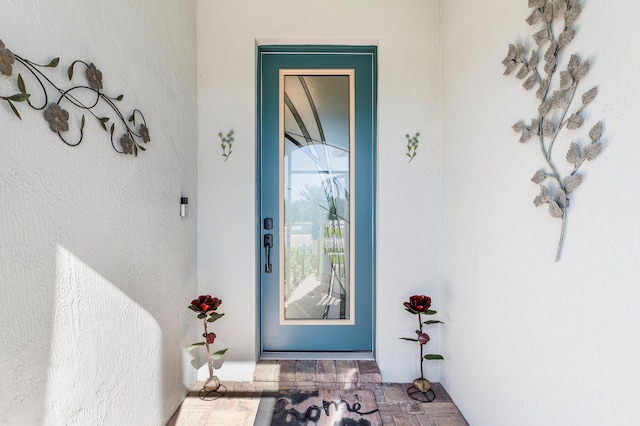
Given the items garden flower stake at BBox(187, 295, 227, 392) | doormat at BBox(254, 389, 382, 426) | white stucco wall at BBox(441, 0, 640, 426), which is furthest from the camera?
garden flower stake at BBox(187, 295, 227, 392)

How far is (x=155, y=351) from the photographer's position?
4.89 ft

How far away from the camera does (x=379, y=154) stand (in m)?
1.97

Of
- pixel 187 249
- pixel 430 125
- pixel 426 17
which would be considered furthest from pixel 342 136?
pixel 187 249

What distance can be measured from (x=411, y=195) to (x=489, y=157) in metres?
0.60

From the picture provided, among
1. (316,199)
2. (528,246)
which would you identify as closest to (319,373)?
(316,199)

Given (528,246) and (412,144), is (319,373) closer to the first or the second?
(528,246)

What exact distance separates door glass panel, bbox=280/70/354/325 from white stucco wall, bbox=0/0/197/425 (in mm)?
671

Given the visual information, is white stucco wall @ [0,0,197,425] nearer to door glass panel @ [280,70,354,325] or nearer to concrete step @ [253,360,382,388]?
concrete step @ [253,360,382,388]

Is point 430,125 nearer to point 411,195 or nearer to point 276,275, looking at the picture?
point 411,195

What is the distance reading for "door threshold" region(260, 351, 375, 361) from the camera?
81.0 inches

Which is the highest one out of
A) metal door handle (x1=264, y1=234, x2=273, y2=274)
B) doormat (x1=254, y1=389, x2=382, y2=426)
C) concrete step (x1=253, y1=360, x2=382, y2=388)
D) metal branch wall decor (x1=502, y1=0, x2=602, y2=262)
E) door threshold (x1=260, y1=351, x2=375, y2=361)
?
metal branch wall decor (x1=502, y1=0, x2=602, y2=262)

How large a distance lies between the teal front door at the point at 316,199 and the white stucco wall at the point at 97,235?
0.55m

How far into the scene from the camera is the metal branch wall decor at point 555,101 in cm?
94

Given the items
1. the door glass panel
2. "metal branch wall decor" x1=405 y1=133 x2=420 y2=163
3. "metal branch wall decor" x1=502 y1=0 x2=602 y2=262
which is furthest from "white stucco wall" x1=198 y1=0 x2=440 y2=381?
"metal branch wall decor" x1=502 y1=0 x2=602 y2=262
